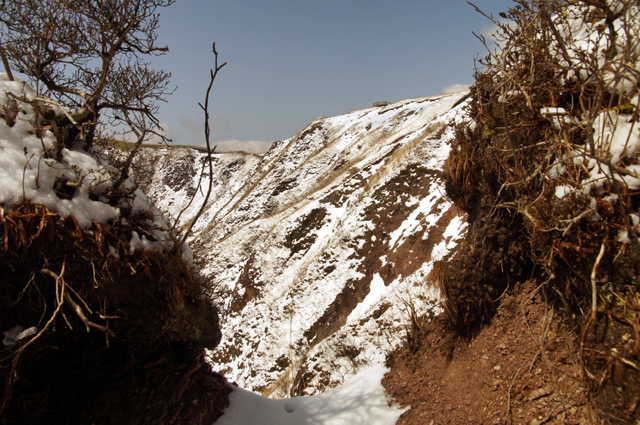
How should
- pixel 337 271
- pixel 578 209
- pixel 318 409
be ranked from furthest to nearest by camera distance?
pixel 337 271, pixel 318 409, pixel 578 209

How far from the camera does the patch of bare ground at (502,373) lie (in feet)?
9.95

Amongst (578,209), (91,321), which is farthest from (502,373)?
(91,321)

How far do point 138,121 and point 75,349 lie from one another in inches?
114

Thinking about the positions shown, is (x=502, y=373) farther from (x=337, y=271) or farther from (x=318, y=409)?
(x=337, y=271)

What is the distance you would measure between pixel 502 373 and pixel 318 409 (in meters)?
2.83

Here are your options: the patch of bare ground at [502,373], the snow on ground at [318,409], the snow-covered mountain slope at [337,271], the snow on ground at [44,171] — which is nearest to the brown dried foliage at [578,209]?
the patch of bare ground at [502,373]

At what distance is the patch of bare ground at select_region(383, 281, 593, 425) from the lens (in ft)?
9.95

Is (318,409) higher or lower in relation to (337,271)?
lower

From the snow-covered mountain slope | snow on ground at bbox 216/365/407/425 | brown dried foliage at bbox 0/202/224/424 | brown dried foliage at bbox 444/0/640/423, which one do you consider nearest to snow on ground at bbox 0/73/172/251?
brown dried foliage at bbox 0/202/224/424

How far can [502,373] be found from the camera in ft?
12.4

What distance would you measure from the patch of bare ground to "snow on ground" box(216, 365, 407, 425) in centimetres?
29

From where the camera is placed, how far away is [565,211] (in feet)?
9.78

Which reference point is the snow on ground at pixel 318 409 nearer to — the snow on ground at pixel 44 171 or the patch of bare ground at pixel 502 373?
the patch of bare ground at pixel 502 373

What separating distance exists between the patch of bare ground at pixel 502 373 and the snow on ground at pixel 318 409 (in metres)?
0.29
